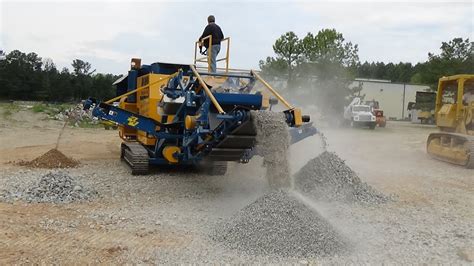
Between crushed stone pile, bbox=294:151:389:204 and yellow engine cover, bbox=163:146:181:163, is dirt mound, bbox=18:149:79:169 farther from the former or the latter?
crushed stone pile, bbox=294:151:389:204

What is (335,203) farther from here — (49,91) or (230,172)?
(49,91)

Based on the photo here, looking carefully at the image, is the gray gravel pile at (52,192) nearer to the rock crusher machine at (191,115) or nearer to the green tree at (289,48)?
the rock crusher machine at (191,115)

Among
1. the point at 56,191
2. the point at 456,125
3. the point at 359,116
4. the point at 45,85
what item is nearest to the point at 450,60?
the point at 359,116

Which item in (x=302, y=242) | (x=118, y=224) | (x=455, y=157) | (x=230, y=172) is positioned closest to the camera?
(x=302, y=242)

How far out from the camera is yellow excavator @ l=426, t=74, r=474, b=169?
13.9m

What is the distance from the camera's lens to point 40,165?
11062 mm

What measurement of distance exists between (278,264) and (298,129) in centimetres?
317

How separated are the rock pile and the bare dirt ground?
0.77 ft

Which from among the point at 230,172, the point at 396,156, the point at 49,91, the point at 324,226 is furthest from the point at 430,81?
the point at 324,226

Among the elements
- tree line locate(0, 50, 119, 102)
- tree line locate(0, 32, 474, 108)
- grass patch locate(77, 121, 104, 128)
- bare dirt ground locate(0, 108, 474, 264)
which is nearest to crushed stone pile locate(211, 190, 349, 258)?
bare dirt ground locate(0, 108, 474, 264)

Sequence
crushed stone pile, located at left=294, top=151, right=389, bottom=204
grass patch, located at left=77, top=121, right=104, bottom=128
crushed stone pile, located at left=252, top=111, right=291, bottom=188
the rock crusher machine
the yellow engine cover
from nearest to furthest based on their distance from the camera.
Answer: crushed stone pile, located at left=252, top=111, right=291, bottom=188
the rock crusher machine
crushed stone pile, located at left=294, top=151, right=389, bottom=204
the yellow engine cover
grass patch, located at left=77, top=121, right=104, bottom=128

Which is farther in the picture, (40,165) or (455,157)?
(455,157)

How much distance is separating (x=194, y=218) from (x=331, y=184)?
2.61m

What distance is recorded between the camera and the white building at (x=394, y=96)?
56.8 meters
